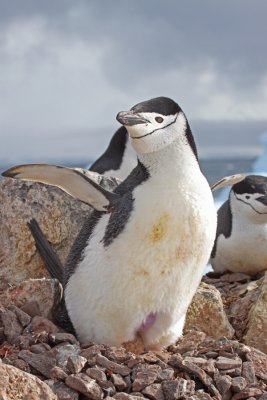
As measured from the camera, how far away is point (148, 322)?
318 centimetres

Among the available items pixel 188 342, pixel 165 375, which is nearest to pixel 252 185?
pixel 188 342

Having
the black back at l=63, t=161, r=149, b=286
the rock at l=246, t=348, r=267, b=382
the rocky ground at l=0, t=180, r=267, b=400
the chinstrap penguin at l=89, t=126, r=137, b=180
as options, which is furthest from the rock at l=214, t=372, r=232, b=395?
the chinstrap penguin at l=89, t=126, r=137, b=180

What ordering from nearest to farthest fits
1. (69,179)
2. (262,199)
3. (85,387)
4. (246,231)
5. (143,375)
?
1. (85,387)
2. (143,375)
3. (69,179)
4. (262,199)
5. (246,231)

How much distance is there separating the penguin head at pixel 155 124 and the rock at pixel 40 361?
793 mm

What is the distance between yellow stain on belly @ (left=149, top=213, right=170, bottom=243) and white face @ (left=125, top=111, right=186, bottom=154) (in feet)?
0.79

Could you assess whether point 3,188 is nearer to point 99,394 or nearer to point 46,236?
point 46,236

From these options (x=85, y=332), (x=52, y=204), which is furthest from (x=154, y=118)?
(x=52, y=204)

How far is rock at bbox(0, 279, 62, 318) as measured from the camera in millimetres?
3252

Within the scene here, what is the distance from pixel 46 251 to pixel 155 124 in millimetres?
1019

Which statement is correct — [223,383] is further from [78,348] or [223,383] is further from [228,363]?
[78,348]

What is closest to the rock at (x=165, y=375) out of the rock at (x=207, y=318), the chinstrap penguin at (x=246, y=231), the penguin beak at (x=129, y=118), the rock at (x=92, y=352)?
the rock at (x=92, y=352)

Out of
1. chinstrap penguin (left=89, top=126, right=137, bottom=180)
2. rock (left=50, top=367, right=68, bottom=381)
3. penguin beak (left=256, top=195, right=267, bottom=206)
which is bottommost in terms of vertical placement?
rock (left=50, top=367, right=68, bottom=381)

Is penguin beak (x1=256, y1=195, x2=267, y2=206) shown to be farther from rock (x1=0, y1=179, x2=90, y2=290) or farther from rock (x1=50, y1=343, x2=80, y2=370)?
rock (x1=50, y1=343, x2=80, y2=370)

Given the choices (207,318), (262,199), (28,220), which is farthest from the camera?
(262,199)
